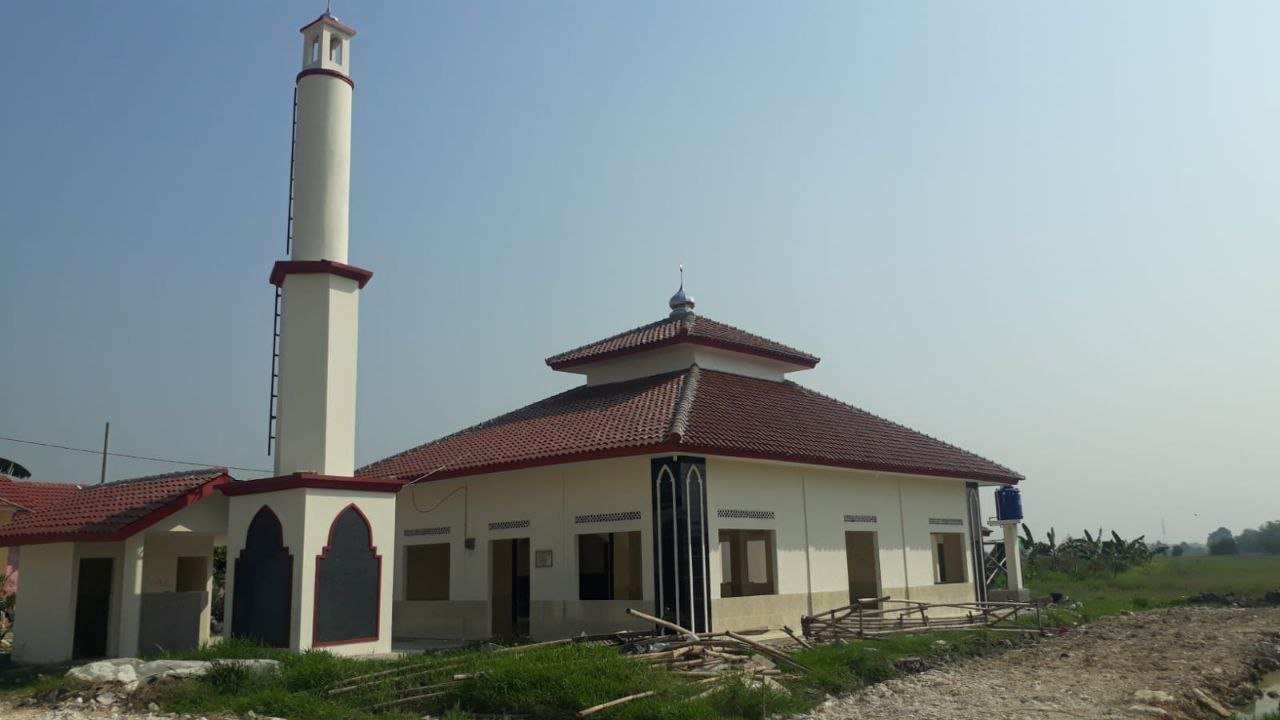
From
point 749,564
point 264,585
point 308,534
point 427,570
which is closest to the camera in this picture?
point 308,534

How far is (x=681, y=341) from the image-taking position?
2088cm

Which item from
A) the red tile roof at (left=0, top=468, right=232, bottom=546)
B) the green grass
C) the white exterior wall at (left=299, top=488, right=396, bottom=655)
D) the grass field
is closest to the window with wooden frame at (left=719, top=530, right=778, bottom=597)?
the grass field

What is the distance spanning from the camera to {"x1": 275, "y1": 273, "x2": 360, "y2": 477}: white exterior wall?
15594 mm

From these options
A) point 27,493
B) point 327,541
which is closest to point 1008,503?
point 327,541

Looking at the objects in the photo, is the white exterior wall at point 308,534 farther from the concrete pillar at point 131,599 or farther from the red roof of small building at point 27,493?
the red roof of small building at point 27,493

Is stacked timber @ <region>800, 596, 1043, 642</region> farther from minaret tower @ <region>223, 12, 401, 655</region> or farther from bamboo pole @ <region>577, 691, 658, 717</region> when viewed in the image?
minaret tower @ <region>223, 12, 401, 655</region>

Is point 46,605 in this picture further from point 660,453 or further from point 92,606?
point 660,453

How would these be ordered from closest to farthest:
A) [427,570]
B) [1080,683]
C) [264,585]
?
[1080,683] < [264,585] < [427,570]

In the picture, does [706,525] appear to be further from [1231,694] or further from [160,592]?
[160,592]

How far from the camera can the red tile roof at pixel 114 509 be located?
15.5m

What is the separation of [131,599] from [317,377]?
172 inches

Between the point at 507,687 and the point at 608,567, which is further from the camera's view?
the point at 608,567

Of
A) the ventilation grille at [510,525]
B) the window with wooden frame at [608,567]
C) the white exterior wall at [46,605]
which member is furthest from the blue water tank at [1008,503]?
the white exterior wall at [46,605]

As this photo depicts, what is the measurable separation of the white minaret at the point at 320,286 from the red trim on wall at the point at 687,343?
6.71 metres
